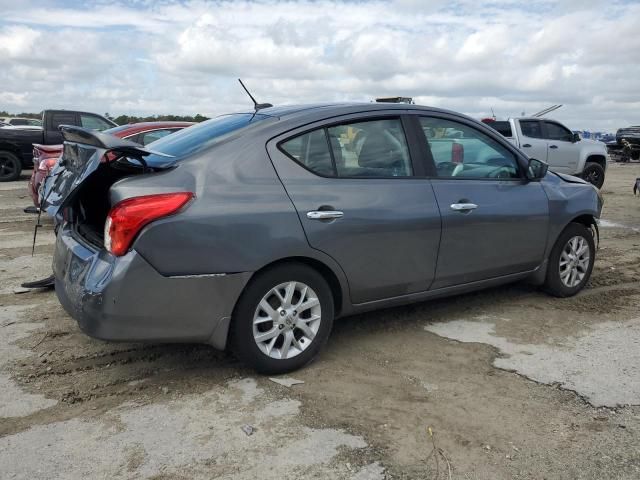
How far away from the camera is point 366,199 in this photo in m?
3.93

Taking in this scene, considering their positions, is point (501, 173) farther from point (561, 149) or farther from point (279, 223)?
point (561, 149)

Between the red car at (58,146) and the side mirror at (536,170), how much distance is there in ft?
18.1

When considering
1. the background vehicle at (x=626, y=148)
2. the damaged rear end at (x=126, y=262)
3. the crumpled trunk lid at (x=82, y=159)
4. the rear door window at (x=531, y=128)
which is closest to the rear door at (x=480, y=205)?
the damaged rear end at (x=126, y=262)

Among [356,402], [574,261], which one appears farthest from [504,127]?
[356,402]

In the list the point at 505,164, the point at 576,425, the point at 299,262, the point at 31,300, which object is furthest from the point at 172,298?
the point at 505,164

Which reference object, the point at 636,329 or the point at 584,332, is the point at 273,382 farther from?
the point at 636,329

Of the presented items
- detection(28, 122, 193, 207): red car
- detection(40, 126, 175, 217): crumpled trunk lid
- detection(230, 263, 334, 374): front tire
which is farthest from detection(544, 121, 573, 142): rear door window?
detection(40, 126, 175, 217): crumpled trunk lid

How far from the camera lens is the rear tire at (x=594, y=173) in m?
14.7

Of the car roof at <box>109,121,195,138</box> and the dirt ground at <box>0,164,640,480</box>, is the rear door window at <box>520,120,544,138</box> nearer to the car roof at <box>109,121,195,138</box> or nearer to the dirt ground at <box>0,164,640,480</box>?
the car roof at <box>109,121,195,138</box>

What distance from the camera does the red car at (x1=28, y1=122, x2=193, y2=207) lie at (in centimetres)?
853

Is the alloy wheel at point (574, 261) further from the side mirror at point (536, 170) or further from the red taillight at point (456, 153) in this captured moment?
the red taillight at point (456, 153)

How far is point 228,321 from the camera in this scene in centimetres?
347

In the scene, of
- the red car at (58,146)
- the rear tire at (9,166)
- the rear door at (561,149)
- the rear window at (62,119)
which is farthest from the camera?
the rear tire at (9,166)

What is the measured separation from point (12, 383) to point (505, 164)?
384 centimetres
